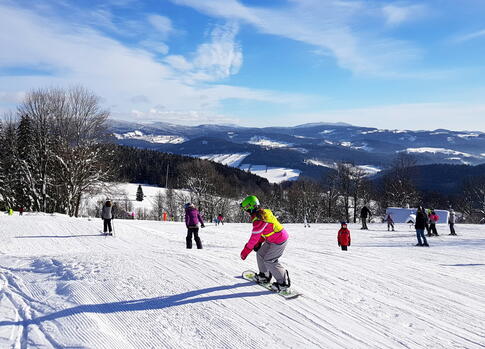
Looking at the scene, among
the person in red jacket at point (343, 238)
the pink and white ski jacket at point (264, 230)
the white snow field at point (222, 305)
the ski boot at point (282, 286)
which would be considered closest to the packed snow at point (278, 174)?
the person in red jacket at point (343, 238)

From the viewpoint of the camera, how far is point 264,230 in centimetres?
616

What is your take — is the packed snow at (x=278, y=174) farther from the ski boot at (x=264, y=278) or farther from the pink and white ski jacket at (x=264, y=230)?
the pink and white ski jacket at (x=264, y=230)

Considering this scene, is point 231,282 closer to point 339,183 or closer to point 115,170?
point 115,170

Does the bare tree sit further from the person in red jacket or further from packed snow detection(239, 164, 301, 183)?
packed snow detection(239, 164, 301, 183)

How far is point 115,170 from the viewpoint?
116ft

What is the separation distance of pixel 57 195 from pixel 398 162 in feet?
176

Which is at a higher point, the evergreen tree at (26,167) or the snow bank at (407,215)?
the evergreen tree at (26,167)

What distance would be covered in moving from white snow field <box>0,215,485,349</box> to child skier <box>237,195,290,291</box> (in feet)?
1.48

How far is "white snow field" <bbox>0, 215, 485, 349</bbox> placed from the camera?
194 inches

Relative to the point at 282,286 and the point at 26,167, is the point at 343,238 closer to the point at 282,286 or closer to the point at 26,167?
the point at 282,286

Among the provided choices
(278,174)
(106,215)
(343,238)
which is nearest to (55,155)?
(106,215)

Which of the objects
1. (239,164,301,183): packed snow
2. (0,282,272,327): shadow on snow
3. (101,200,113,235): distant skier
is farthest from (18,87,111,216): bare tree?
(239,164,301,183): packed snow

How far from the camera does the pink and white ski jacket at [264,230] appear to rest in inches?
240

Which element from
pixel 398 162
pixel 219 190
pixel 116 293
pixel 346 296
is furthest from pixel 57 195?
pixel 398 162
